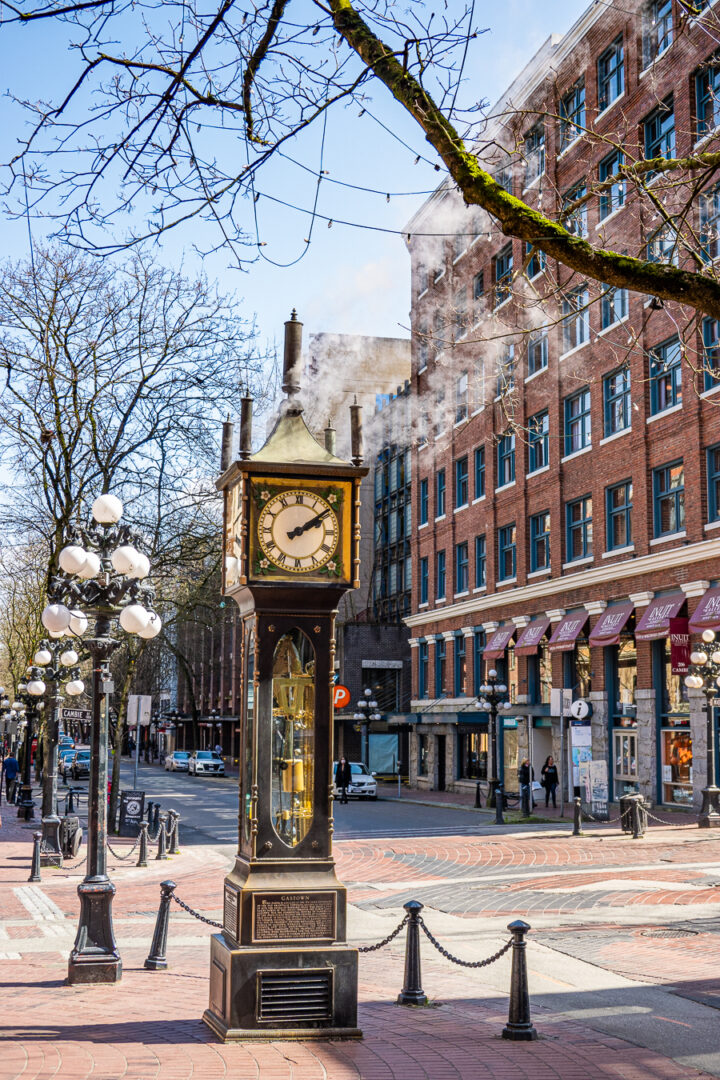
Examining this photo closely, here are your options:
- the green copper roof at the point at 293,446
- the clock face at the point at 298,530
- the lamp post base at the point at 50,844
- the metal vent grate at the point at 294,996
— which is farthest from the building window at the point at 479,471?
the metal vent grate at the point at 294,996

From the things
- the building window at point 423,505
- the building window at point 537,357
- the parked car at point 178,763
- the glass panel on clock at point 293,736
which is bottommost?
the parked car at point 178,763

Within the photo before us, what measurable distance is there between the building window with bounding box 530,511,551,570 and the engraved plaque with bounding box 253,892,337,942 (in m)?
30.7

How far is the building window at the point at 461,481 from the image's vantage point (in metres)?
46.2

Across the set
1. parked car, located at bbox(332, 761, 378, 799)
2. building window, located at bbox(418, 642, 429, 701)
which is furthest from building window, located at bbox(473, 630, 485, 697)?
building window, located at bbox(418, 642, 429, 701)

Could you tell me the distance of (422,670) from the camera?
50.5m

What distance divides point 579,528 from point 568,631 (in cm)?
340

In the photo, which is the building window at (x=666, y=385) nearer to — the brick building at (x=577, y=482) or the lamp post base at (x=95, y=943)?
the brick building at (x=577, y=482)

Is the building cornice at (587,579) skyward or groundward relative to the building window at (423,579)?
groundward

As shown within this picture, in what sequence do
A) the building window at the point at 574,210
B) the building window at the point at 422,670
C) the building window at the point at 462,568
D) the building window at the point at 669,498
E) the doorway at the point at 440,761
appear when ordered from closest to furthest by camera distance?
1. the building window at the point at 574,210
2. the building window at the point at 669,498
3. the building window at the point at 462,568
4. the doorway at the point at 440,761
5. the building window at the point at 422,670

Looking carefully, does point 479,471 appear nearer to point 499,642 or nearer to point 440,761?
point 499,642

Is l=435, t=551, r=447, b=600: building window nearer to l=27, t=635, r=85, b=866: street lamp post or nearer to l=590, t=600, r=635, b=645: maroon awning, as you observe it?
l=590, t=600, r=635, b=645: maroon awning

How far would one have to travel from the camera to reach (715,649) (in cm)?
2502

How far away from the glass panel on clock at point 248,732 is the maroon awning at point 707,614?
19.9 metres

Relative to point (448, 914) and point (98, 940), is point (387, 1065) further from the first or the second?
point (448, 914)
